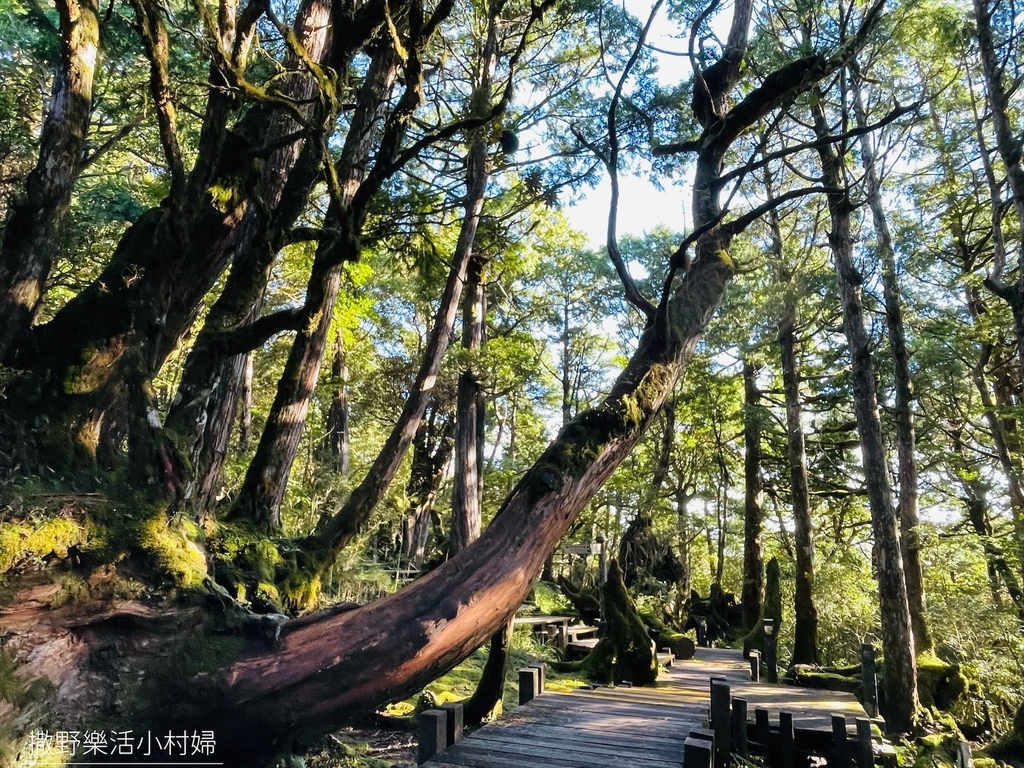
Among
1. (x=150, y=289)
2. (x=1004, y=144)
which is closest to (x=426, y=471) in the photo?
(x=1004, y=144)

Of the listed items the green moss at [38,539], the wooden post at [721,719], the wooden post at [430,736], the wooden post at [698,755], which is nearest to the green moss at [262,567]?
the wooden post at [430,736]

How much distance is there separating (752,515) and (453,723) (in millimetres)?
14548

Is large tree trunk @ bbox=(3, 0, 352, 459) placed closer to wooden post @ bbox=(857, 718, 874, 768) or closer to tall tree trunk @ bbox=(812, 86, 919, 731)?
wooden post @ bbox=(857, 718, 874, 768)

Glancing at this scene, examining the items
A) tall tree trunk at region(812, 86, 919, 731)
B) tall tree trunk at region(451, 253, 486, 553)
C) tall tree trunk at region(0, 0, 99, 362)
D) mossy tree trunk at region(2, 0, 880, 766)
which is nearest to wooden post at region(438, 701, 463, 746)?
mossy tree trunk at region(2, 0, 880, 766)

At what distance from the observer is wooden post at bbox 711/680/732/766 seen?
526 cm

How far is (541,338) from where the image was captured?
22.6m

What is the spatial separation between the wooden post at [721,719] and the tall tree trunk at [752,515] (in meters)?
12.3

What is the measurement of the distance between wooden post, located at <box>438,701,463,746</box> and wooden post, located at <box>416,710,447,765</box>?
0.15m

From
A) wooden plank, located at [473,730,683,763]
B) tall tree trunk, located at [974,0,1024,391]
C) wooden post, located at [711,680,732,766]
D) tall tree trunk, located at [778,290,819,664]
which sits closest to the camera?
wooden plank, located at [473,730,683,763]

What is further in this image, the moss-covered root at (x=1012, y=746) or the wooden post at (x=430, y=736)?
the moss-covered root at (x=1012, y=746)

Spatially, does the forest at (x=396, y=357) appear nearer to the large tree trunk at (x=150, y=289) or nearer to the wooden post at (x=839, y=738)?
the large tree trunk at (x=150, y=289)

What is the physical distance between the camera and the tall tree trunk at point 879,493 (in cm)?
984

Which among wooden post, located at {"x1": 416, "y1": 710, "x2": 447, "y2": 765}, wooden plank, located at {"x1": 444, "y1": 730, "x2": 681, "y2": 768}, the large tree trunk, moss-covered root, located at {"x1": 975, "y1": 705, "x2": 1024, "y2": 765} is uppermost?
the large tree trunk

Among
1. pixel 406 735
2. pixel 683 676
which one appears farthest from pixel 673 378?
pixel 683 676
